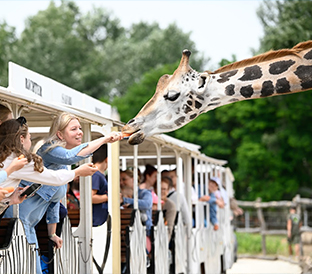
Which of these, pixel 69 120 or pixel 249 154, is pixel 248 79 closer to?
pixel 69 120

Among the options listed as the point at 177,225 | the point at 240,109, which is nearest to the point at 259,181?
the point at 240,109

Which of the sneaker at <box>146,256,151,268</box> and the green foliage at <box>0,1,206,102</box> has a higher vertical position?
the green foliage at <box>0,1,206,102</box>

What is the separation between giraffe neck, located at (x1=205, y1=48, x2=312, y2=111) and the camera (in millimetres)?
5895

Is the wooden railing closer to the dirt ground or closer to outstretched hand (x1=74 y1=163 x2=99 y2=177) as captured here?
outstretched hand (x1=74 y1=163 x2=99 y2=177)

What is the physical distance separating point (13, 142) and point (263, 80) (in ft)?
8.30

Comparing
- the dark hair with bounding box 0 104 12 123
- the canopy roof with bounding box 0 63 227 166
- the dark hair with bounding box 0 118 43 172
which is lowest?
the dark hair with bounding box 0 118 43 172

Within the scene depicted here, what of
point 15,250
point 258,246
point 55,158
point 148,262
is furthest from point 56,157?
point 258,246

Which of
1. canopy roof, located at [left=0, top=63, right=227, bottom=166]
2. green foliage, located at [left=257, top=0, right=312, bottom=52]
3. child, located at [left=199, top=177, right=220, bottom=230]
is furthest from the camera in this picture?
green foliage, located at [left=257, top=0, right=312, bottom=52]

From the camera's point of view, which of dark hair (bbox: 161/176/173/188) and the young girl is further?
dark hair (bbox: 161/176/173/188)

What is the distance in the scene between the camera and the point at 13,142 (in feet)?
15.1

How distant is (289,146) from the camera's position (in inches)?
1405

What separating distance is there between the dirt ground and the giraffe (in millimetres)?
11193

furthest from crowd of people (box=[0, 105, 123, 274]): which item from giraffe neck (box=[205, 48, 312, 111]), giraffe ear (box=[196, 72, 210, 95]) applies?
giraffe neck (box=[205, 48, 312, 111])

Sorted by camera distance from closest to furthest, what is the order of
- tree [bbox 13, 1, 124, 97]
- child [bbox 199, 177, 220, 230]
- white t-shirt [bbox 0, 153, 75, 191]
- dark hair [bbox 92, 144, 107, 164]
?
white t-shirt [bbox 0, 153, 75, 191] → dark hair [bbox 92, 144, 107, 164] → child [bbox 199, 177, 220, 230] → tree [bbox 13, 1, 124, 97]
